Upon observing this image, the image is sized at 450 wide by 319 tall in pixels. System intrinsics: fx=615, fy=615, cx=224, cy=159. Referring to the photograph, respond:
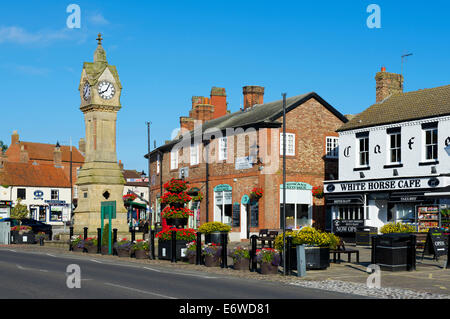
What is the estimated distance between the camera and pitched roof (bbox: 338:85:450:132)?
31.4m

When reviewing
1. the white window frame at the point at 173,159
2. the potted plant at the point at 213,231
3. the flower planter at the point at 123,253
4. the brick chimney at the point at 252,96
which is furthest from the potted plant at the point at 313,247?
the white window frame at the point at 173,159

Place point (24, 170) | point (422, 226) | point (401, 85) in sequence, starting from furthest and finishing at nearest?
point (24, 170)
point (401, 85)
point (422, 226)

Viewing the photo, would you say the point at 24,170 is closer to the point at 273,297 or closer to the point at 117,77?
the point at 117,77

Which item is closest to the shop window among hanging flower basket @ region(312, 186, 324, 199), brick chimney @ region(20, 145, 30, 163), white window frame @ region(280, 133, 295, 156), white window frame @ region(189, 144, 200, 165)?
brick chimney @ region(20, 145, 30, 163)

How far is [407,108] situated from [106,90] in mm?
17196

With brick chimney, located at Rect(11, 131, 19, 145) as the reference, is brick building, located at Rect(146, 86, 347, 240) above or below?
below

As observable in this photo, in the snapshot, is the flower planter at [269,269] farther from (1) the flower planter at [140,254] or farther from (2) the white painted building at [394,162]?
(2) the white painted building at [394,162]

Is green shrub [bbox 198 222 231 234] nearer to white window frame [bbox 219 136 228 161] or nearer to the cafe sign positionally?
the cafe sign

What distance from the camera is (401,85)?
38062 mm

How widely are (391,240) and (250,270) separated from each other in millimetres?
4695

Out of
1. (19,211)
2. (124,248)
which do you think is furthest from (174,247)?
(19,211)

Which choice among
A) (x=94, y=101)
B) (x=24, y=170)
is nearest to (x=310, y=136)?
(x=94, y=101)

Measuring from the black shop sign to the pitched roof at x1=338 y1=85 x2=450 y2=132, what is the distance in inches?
213

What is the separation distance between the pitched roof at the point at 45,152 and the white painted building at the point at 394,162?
234 feet
